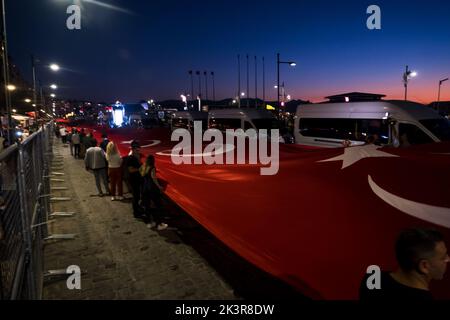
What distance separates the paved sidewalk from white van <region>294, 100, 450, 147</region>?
23.1 ft

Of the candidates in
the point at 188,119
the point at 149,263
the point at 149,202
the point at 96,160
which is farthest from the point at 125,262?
the point at 188,119

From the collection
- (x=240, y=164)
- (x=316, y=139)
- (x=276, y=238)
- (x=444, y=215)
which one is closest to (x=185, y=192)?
(x=240, y=164)

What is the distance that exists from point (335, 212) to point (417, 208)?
74 centimetres

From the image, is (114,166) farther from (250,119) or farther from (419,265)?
(419,265)

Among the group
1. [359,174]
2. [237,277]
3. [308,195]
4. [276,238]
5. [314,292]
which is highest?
[359,174]

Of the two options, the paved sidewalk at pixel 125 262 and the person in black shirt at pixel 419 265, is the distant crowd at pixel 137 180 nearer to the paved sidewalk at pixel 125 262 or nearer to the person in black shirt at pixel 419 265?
the paved sidewalk at pixel 125 262

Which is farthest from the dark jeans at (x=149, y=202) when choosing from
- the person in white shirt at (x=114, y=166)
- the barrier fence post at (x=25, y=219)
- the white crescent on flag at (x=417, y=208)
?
the white crescent on flag at (x=417, y=208)

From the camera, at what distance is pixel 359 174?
351 centimetres

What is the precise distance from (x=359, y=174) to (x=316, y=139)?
12721 millimetres

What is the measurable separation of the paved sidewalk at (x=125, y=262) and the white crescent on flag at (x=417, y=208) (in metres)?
3.05

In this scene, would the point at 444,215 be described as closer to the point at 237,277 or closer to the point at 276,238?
the point at 276,238

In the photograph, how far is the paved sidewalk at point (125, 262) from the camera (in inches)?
213

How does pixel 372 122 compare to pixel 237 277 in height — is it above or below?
above

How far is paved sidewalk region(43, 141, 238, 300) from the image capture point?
5398mm
